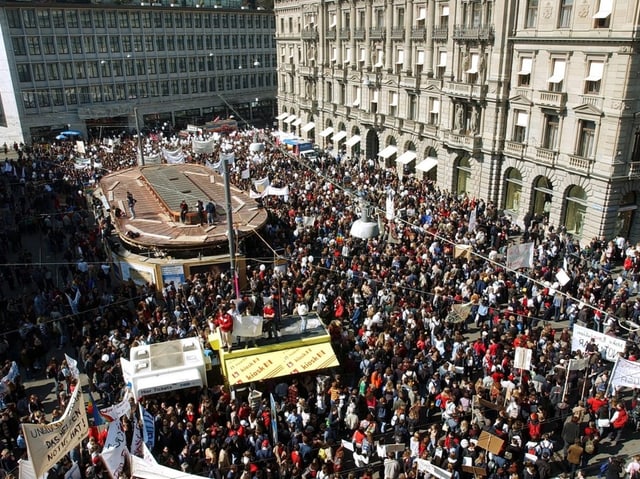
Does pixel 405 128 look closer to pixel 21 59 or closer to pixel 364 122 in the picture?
pixel 364 122

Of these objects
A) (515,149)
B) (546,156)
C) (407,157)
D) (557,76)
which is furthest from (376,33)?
(546,156)

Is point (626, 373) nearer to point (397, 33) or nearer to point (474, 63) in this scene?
point (474, 63)

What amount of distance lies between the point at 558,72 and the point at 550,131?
345cm

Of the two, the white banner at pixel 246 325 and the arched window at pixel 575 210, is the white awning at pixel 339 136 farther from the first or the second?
the white banner at pixel 246 325

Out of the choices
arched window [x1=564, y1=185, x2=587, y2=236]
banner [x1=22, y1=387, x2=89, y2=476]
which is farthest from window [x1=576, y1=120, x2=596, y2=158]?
banner [x1=22, y1=387, x2=89, y2=476]

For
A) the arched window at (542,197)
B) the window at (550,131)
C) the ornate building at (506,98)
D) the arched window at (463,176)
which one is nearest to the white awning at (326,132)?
the ornate building at (506,98)

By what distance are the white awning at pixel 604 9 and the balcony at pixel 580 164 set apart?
7.42 m

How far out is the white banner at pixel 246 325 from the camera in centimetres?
1762

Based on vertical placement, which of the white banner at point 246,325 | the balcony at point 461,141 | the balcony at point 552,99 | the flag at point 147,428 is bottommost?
the flag at point 147,428

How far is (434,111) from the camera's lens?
43000 mm

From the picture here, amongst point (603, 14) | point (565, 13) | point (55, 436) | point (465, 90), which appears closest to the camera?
point (55, 436)

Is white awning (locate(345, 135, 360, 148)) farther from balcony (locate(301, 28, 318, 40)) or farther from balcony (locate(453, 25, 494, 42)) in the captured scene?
balcony (locate(453, 25, 494, 42))

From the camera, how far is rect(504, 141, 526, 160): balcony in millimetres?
35438

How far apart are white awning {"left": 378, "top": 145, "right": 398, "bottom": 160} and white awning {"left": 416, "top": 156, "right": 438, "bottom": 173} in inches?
178
